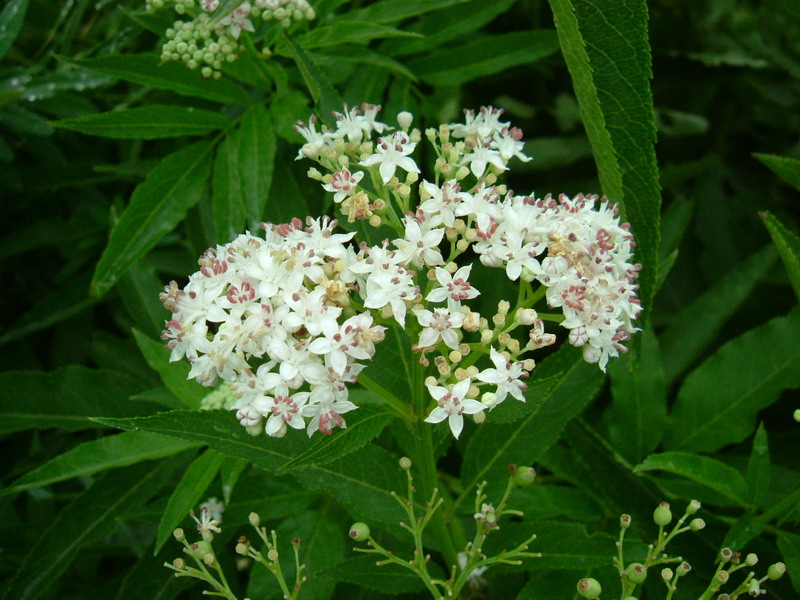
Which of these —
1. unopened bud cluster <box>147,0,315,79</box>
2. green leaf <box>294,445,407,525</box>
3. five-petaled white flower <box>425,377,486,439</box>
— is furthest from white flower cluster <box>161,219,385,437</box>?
unopened bud cluster <box>147,0,315,79</box>

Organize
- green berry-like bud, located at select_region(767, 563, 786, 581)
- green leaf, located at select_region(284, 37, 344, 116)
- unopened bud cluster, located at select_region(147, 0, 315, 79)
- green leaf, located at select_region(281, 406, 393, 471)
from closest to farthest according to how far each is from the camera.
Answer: green leaf, located at select_region(281, 406, 393, 471)
green berry-like bud, located at select_region(767, 563, 786, 581)
green leaf, located at select_region(284, 37, 344, 116)
unopened bud cluster, located at select_region(147, 0, 315, 79)

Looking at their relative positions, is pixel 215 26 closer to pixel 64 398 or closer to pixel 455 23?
pixel 455 23

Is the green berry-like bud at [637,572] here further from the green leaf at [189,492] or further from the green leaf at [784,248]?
the green leaf at [189,492]

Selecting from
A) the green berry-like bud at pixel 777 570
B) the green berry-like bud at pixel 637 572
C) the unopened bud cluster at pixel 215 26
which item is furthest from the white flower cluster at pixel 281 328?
the green berry-like bud at pixel 777 570

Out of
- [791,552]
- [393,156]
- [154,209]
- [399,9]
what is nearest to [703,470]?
[791,552]

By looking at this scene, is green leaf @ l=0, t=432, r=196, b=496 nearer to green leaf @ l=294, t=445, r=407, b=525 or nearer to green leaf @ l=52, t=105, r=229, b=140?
green leaf @ l=294, t=445, r=407, b=525

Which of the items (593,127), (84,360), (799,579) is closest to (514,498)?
(799,579)
